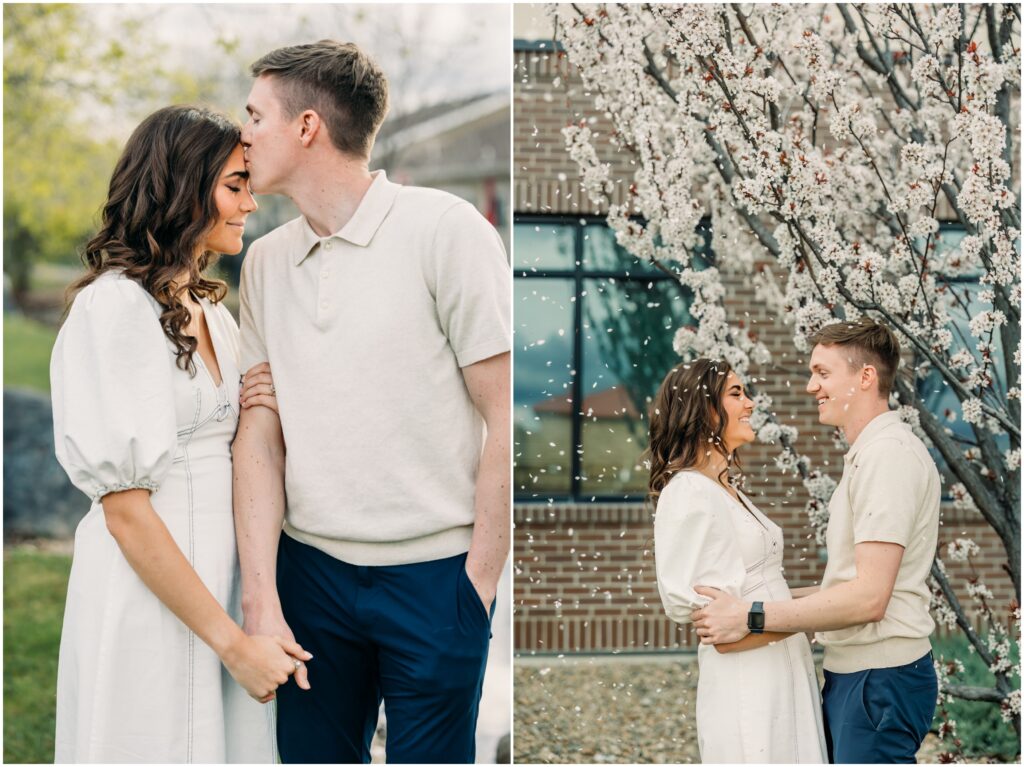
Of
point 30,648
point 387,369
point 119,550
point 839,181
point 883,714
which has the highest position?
point 839,181

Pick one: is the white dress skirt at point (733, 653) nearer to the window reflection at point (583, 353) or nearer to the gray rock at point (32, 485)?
the window reflection at point (583, 353)

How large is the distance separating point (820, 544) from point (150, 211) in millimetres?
2506

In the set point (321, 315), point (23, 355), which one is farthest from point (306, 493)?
point (23, 355)

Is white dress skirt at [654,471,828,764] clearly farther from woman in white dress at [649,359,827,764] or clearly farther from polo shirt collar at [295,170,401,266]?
polo shirt collar at [295,170,401,266]

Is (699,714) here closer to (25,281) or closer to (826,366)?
(826,366)

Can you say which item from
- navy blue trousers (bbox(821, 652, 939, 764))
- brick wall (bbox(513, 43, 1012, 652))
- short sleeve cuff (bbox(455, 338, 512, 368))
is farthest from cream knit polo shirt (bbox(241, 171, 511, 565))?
brick wall (bbox(513, 43, 1012, 652))

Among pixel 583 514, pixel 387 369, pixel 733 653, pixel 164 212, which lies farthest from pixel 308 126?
pixel 583 514

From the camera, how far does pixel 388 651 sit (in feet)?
7.48

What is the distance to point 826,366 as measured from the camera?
2.63 m

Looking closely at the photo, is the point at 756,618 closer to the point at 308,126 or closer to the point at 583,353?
the point at 308,126

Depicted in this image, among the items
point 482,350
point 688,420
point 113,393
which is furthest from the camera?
point 688,420

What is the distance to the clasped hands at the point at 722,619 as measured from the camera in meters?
2.36

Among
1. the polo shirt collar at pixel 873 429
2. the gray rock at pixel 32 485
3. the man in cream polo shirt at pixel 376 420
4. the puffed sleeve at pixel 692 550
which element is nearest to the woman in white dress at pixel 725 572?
the puffed sleeve at pixel 692 550

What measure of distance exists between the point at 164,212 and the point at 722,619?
1.48 m
